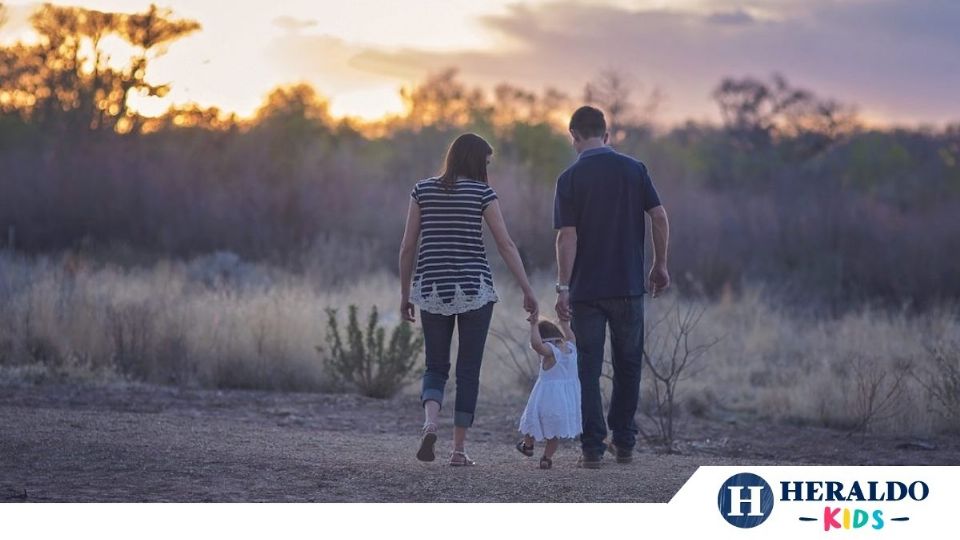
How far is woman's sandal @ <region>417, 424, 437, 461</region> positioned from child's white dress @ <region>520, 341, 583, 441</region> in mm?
510

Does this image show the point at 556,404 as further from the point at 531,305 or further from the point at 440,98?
the point at 440,98

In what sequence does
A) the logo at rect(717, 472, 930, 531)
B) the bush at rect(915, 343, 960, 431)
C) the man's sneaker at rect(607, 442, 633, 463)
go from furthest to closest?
the bush at rect(915, 343, 960, 431) < the logo at rect(717, 472, 930, 531) < the man's sneaker at rect(607, 442, 633, 463)

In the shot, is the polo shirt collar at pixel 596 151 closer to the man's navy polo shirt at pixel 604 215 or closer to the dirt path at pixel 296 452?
the man's navy polo shirt at pixel 604 215

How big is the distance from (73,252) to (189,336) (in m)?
9.75

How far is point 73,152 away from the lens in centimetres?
2627

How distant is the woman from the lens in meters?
7.69

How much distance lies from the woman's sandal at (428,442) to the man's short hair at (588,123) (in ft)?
6.26

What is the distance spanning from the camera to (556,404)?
7926 mm

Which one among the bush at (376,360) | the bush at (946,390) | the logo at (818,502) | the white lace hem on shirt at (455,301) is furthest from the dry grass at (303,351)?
the white lace hem on shirt at (455,301)

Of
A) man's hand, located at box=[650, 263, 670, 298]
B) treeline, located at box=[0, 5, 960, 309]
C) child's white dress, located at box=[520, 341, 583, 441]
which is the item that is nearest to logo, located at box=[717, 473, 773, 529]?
child's white dress, located at box=[520, 341, 583, 441]

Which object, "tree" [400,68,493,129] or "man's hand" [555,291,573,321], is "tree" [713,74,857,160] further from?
"man's hand" [555,291,573,321]

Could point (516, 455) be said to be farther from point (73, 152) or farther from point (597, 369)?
point (73, 152)

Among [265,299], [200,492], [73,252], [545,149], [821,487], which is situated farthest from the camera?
[545,149]

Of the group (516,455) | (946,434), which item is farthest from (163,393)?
(946,434)
